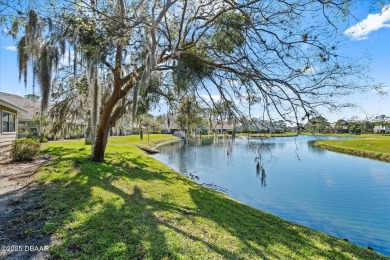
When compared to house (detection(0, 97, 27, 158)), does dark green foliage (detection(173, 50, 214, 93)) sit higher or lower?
higher

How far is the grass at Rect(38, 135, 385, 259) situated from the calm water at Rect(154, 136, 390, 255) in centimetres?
145

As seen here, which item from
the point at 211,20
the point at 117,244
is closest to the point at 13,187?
the point at 117,244

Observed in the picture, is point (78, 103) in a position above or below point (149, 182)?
above

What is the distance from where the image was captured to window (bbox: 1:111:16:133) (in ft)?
46.1

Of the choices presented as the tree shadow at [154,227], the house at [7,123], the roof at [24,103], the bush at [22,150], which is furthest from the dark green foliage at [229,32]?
the roof at [24,103]

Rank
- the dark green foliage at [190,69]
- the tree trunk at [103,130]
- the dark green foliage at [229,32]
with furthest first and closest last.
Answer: the tree trunk at [103,130], the dark green foliage at [190,69], the dark green foliage at [229,32]

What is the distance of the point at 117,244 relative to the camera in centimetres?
370

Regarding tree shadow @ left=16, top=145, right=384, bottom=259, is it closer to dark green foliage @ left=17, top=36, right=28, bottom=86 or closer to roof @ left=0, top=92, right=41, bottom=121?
dark green foliage @ left=17, top=36, right=28, bottom=86

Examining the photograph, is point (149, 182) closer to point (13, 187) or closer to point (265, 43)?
point (13, 187)

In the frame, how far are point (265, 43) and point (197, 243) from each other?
5222 mm

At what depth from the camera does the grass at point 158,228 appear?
146 inches

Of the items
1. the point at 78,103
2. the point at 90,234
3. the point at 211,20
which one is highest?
the point at 211,20

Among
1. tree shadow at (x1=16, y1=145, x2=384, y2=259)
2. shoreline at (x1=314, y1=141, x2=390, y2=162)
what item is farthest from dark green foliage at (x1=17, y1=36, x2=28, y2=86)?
shoreline at (x1=314, y1=141, x2=390, y2=162)

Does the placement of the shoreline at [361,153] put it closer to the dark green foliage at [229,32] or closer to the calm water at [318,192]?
the calm water at [318,192]
